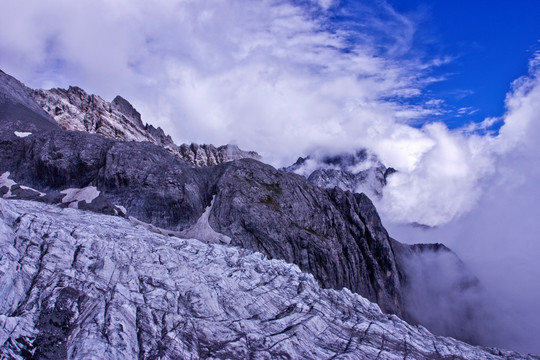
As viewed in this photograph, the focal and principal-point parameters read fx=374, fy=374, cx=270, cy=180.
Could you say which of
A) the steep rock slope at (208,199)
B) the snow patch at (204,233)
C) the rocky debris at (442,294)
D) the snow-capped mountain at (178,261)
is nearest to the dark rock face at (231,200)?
the steep rock slope at (208,199)

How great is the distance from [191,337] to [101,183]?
196 feet

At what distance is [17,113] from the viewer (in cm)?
11438

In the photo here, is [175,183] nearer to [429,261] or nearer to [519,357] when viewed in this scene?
[519,357]

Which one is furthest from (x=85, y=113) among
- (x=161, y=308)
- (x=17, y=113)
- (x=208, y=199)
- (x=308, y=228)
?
(x=161, y=308)

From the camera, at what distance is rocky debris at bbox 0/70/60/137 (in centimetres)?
10288

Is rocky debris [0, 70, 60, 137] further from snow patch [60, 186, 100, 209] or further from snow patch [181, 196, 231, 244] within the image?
snow patch [181, 196, 231, 244]

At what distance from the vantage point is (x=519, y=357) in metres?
54.2

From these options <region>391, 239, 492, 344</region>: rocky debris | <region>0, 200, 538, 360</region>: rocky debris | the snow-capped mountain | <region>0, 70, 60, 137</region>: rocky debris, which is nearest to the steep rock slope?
the snow-capped mountain

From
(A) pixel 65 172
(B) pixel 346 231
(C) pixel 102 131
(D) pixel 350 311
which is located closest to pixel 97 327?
(D) pixel 350 311

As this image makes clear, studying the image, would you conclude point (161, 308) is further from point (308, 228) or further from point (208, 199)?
point (308, 228)

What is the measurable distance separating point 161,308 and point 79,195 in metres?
52.3

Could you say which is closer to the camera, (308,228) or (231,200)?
(231,200)

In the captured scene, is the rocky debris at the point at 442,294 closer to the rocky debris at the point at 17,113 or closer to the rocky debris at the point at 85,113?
the rocky debris at the point at 17,113

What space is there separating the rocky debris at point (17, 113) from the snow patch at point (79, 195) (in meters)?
28.6
